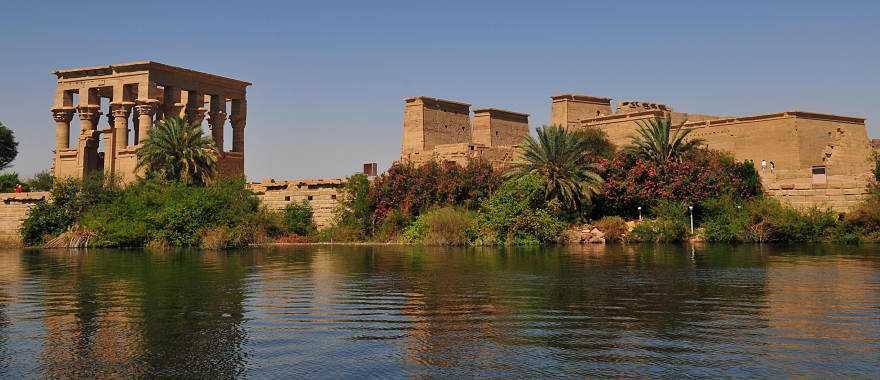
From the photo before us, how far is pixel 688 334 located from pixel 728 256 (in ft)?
50.6

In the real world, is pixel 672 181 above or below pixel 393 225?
above

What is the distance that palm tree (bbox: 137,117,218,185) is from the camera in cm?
4047

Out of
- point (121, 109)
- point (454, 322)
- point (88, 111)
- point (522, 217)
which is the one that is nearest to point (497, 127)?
point (522, 217)

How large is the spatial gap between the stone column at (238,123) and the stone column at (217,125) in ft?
2.44

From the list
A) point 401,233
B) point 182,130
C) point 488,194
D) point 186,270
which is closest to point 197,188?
point 182,130

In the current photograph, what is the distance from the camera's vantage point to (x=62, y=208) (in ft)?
139

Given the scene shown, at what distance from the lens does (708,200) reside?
36031mm

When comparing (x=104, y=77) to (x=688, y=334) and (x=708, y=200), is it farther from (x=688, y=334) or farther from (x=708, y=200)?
(x=688, y=334)

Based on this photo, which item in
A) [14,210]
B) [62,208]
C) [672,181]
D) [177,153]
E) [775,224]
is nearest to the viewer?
[775,224]

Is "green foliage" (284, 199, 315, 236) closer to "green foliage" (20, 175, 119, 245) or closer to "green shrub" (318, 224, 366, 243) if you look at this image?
"green shrub" (318, 224, 366, 243)

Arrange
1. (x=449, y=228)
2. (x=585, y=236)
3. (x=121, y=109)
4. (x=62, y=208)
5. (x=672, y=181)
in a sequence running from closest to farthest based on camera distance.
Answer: (x=585, y=236)
(x=672, y=181)
(x=449, y=228)
(x=62, y=208)
(x=121, y=109)

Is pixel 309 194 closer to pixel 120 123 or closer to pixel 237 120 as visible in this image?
pixel 237 120

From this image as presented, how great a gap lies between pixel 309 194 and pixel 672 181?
716 inches

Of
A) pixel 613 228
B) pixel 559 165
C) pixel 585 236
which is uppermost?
pixel 559 165
